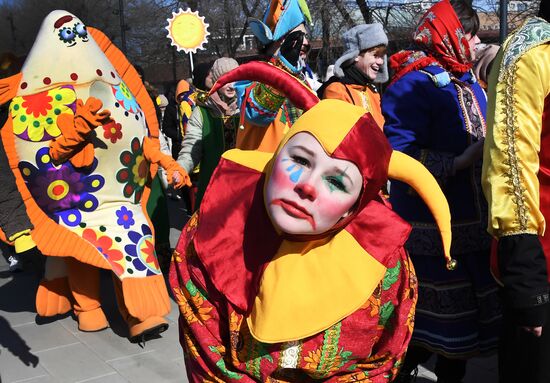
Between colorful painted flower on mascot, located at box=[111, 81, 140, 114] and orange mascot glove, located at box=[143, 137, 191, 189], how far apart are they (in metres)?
0.21

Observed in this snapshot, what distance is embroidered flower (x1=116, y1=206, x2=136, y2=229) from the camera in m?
4.38

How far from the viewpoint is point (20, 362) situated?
14.2 feet

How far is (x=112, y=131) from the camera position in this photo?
4371 mm

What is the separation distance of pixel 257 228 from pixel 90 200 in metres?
2.45

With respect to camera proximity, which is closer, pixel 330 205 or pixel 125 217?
pixel 330 205

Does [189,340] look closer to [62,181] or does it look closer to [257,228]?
[257,228]

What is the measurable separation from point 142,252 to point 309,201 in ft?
8.47

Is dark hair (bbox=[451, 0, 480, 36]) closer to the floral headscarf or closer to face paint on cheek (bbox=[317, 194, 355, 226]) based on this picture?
the floral headscarf

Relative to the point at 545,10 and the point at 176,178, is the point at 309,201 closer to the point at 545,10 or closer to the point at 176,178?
the point at 545,10

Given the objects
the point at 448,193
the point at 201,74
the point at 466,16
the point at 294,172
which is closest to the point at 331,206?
the point at 294,172

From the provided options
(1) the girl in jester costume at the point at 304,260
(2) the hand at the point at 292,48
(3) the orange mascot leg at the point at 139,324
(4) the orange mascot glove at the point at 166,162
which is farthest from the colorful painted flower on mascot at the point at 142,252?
(1) the girl in jester costume at the point at 304,260

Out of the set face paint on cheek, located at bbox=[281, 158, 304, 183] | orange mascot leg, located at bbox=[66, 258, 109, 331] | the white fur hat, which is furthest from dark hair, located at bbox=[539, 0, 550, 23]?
orange mascot leg, located at bbox=[66, 258, 109, 331]

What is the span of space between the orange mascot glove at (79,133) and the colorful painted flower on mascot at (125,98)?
0.33 meters

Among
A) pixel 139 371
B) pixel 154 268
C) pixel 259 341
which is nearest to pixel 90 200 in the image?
pixel 154 268
